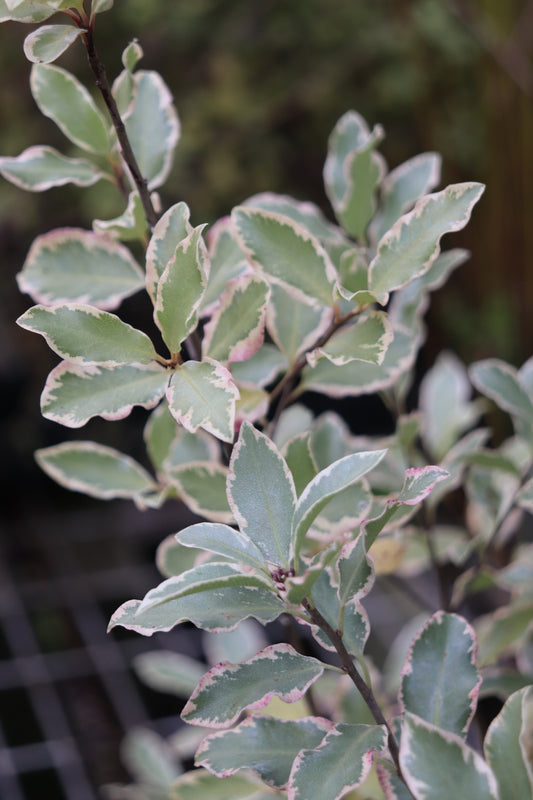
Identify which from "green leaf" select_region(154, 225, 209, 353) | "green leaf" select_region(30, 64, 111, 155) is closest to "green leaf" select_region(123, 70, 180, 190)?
"green leaf" select_region(30, 64, 111, 155)

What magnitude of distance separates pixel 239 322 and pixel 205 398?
7 cm

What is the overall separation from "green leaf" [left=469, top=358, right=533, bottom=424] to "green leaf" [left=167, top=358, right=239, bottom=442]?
0.67 feet

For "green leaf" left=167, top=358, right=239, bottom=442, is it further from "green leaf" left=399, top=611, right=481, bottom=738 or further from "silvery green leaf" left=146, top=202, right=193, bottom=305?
"green leaf" left=399, top=611, right=481, bottom=738

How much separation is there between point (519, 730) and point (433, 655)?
0.06 meters

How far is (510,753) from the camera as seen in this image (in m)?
0.34

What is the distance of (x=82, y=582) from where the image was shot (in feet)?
5.41

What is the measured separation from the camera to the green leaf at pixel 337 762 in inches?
13.3

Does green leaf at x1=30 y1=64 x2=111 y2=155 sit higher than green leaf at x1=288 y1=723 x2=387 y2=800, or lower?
higher

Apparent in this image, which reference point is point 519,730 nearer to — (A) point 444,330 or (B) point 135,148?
(B) point 135,148

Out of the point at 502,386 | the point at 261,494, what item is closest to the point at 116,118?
the point at 261,494

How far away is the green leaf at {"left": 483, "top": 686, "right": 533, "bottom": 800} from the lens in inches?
13.4

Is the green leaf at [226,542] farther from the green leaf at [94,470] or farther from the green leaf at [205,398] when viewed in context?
the green leaf at [94,470]

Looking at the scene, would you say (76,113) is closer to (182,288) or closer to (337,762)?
(182,288)

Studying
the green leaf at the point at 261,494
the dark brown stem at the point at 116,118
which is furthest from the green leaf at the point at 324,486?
the dark brown stem at the point at 116,118
